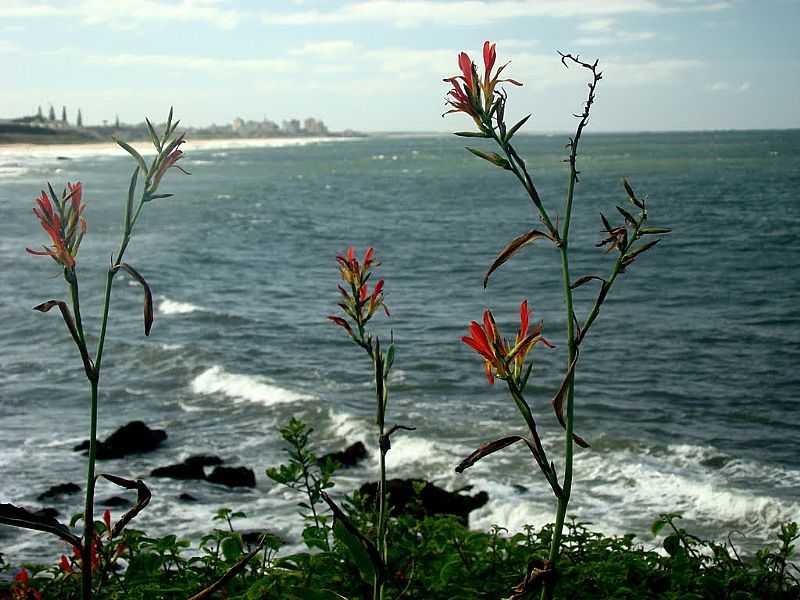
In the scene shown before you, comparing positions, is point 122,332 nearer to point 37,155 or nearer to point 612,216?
point 612,216

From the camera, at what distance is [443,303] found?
65.5 ft

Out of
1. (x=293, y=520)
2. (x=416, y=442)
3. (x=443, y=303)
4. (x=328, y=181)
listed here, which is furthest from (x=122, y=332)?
(x=328, y=181)

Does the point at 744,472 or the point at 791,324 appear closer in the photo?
the point at 744,472

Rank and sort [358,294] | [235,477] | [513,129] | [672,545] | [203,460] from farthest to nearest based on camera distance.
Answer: [203,460]
[235,477]
[672,545]
[358,294]
[513,129]

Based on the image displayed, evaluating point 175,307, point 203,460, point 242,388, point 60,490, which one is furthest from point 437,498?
point 175,307

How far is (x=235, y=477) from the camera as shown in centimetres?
942

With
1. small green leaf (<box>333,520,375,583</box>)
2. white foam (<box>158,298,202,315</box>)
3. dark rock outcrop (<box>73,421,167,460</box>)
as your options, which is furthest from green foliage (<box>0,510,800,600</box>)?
white foam (<box>158,298,202,315</box>)

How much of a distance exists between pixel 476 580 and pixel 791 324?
17.0 metres

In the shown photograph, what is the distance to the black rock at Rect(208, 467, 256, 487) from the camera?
9414 mm

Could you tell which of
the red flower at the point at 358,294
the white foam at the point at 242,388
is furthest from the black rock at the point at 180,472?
the red flower at the point at 358,294

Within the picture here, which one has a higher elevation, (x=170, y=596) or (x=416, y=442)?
(x=170, y=596)

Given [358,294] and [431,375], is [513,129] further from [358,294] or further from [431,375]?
[431,375]

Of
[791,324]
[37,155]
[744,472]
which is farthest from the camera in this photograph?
[37,155]

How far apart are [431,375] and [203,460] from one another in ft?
16.0
